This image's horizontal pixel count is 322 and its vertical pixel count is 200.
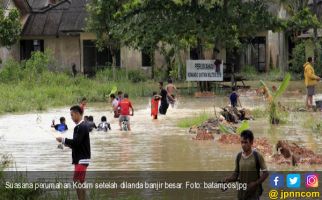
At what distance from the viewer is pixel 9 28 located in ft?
143

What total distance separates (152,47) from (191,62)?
77.4 inches

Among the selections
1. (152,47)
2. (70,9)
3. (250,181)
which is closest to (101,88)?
(152,47)

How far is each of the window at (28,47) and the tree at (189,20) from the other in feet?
54.2

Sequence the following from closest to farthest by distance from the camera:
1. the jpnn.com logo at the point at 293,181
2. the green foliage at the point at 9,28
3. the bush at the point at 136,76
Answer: the jpnn.com logo at the point at 293,181 → the bush at the point at 136,76 → the green foliage at the point at 9,28

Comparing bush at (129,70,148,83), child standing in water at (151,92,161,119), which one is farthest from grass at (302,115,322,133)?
bush at (129,70,148,83)

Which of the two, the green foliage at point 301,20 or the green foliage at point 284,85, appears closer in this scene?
the green foliage at point 284,85

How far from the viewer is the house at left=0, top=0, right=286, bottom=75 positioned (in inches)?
1841

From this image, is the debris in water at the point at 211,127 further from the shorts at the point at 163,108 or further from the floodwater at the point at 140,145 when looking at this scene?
the shorts at the point at 163,108

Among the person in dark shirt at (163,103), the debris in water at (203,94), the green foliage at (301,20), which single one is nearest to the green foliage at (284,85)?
the person in dark shirt at (163,103)

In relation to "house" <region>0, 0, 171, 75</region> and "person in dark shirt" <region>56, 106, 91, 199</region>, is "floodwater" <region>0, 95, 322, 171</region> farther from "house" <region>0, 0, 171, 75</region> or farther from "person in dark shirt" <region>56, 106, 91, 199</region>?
"house" <region>0, 0, 171, 75</region>

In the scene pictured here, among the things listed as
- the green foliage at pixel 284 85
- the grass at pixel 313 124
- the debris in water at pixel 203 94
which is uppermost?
the green foliage at pixel 284 85

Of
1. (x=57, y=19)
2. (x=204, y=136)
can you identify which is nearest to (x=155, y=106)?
(x=204, y=136)

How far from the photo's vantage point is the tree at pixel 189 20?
108ft

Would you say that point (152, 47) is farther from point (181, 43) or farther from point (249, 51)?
point (249, 51)
